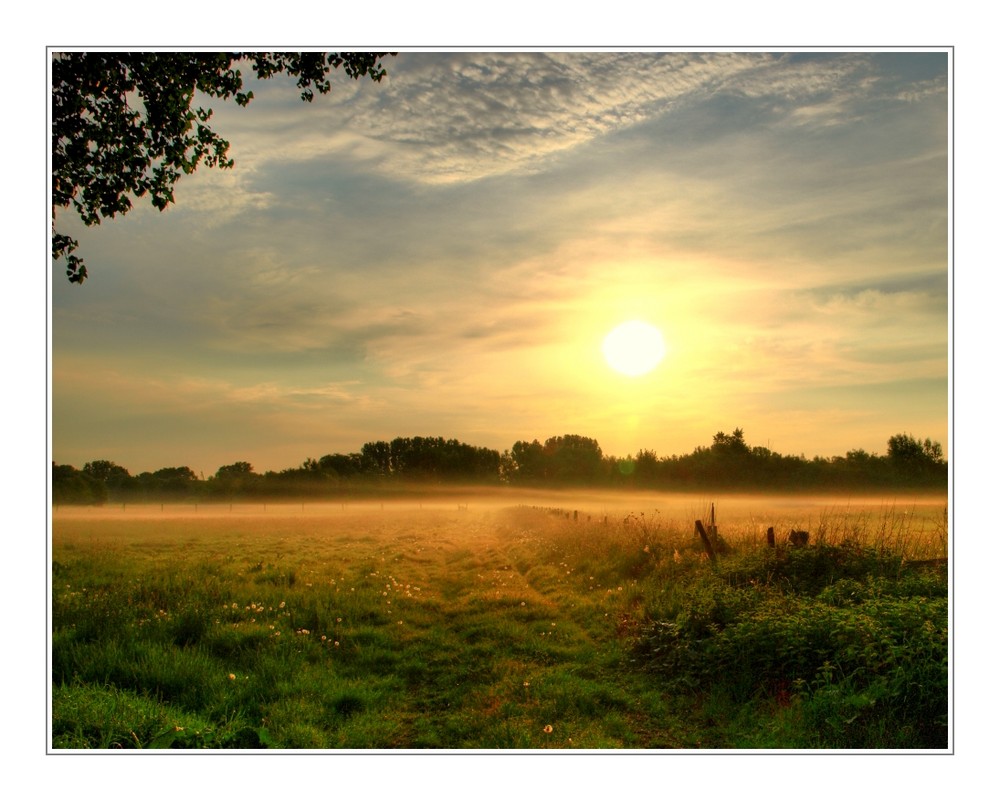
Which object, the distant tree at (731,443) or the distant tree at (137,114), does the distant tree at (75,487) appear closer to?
the distant tree at (137,114)

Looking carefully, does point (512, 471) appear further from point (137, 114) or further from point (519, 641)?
point (137, 114)

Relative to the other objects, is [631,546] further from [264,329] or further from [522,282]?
[264,329]

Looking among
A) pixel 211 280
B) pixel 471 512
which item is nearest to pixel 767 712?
pixel 211 280

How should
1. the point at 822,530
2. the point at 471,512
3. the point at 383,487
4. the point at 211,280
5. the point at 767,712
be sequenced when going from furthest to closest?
the point at 471,512 → the point at 383,487 → the point at 822,530 → the point at 211,280 → the point at 767,712

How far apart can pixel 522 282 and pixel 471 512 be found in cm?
1070

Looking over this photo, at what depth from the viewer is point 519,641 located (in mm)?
8758

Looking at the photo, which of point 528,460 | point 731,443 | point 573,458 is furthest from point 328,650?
point 731,443

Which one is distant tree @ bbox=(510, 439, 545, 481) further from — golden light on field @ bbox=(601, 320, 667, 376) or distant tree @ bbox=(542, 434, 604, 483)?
golden light on field @ bbox=(601, 320, 667, 376)

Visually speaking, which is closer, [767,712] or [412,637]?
[767,712]

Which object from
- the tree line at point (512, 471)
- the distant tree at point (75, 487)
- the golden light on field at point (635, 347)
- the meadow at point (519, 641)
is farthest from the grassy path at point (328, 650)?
the golden light on field at point (635, 347)

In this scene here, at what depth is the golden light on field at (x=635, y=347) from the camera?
8570 millimetres

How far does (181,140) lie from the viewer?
28.4 ft

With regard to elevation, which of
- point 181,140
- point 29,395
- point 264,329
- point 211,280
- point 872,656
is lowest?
point 872,656

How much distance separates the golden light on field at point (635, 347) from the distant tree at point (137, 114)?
16.5 feet
